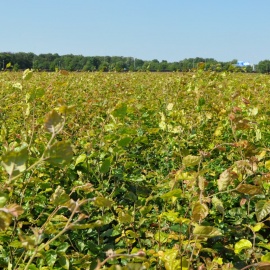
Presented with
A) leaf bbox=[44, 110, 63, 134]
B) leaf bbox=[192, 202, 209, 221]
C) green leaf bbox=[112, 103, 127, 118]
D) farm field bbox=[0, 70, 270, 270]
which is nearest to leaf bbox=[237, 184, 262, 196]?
farm field bbox=[0, 70, 270, 270]

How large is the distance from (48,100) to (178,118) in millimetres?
1861

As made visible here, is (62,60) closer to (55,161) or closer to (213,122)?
(213,122)

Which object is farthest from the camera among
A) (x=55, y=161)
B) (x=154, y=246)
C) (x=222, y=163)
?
(x=222, y=163)

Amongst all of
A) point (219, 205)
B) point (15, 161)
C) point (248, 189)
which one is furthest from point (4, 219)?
point (219, 205)

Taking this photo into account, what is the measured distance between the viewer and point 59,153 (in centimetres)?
78

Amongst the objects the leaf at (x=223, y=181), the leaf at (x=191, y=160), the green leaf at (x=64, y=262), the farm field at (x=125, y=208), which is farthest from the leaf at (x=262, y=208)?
the green leaf at (x=64, y=262)

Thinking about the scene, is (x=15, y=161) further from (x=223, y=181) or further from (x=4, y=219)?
(x=223, y=181)

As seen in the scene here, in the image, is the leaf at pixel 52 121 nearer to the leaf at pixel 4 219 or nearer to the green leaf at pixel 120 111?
the leaf at pixel 4 219

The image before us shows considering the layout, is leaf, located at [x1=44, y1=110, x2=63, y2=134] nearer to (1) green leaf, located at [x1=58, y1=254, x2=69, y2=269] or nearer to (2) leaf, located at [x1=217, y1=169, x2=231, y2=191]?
(2) leaf, located at [x1=217, y1=169, x2=231, y2=191]

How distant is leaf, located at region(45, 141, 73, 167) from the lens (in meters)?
0.77

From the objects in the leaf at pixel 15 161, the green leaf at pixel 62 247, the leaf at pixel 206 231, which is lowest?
the green leaf at pixel 62 247

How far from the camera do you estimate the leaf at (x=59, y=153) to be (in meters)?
0.77

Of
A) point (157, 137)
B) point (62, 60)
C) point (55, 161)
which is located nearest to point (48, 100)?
point (157, 137)

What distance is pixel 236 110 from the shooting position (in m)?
2.11
